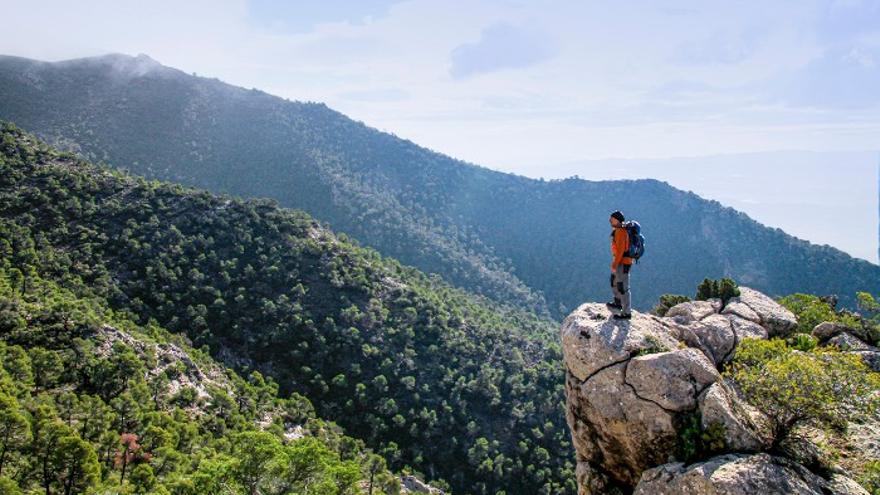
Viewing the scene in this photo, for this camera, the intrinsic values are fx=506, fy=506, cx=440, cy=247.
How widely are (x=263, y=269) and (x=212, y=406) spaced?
1249 inches

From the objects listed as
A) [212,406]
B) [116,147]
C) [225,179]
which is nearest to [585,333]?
[212,406]

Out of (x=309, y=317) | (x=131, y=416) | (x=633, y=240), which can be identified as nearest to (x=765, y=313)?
(x=633, y=240)

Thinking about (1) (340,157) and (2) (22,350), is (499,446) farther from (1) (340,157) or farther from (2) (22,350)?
(1) (340,157)

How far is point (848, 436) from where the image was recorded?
14.7m

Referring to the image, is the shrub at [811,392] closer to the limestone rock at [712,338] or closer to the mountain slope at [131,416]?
the limestone rock at [712,338]

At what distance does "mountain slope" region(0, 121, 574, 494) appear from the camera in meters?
71.4

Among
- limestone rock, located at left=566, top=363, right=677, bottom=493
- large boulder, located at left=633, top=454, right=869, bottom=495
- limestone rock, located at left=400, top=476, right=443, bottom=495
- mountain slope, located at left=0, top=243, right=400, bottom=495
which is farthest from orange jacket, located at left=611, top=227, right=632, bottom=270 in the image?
limestone rock, located at left=400, top=476, right=443, bottom=495

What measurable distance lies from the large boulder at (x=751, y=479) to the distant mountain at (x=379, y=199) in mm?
126828

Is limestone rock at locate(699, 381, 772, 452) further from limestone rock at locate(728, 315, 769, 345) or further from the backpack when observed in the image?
limestone rock at locate(728, 315, 769, 345)

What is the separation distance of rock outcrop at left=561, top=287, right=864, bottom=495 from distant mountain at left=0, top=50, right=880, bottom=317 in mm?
121862

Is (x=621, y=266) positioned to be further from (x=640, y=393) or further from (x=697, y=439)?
(x=697, y=439)

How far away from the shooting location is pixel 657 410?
1457 cm

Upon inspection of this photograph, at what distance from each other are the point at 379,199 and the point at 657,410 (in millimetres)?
152240

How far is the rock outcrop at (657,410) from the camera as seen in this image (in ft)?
41.0
